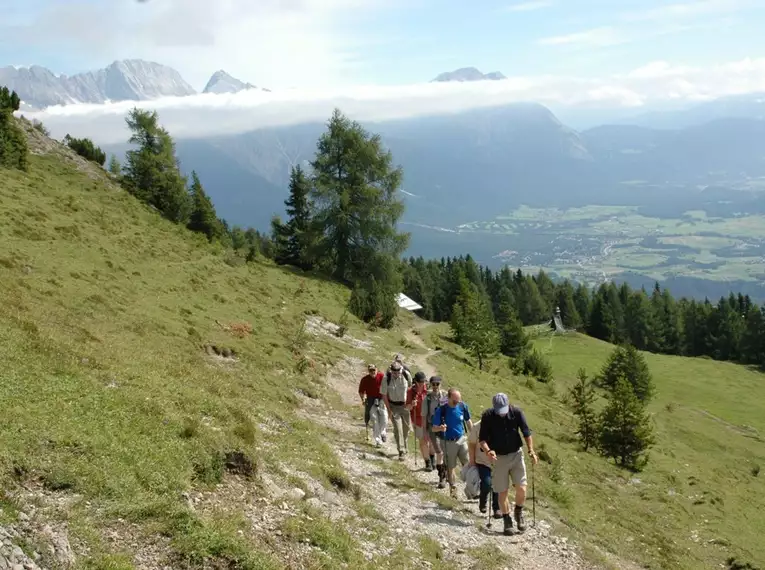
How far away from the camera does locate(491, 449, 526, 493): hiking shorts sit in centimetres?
1241

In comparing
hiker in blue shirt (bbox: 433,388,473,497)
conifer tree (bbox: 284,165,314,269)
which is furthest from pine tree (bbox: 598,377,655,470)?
conifer tree (bbox: 284,165,314,269)

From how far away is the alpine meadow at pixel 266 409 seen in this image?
914 cm

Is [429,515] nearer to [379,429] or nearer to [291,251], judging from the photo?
[379,429]

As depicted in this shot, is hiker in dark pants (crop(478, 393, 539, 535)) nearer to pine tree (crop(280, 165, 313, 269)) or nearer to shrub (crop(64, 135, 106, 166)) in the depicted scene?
pine tree (crop(280, 165, 313, 269))

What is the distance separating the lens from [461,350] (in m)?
50.6

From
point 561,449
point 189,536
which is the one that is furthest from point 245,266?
point 189,536

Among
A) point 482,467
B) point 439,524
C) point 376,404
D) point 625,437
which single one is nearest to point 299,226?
point 625,437

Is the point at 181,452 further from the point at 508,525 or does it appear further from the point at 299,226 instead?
the point at 299,226

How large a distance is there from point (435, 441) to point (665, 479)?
673 inches

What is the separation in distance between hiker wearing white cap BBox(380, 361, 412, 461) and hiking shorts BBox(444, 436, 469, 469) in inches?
103

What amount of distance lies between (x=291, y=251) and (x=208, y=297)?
29.5 metres

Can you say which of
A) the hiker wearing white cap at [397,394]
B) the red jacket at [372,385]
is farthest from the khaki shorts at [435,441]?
the red jacket at [372,385]

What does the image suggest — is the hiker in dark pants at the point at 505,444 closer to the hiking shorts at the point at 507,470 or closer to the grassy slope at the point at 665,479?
the hiking shorts at the point at 507,470

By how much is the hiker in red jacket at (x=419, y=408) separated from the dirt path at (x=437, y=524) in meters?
0.42
